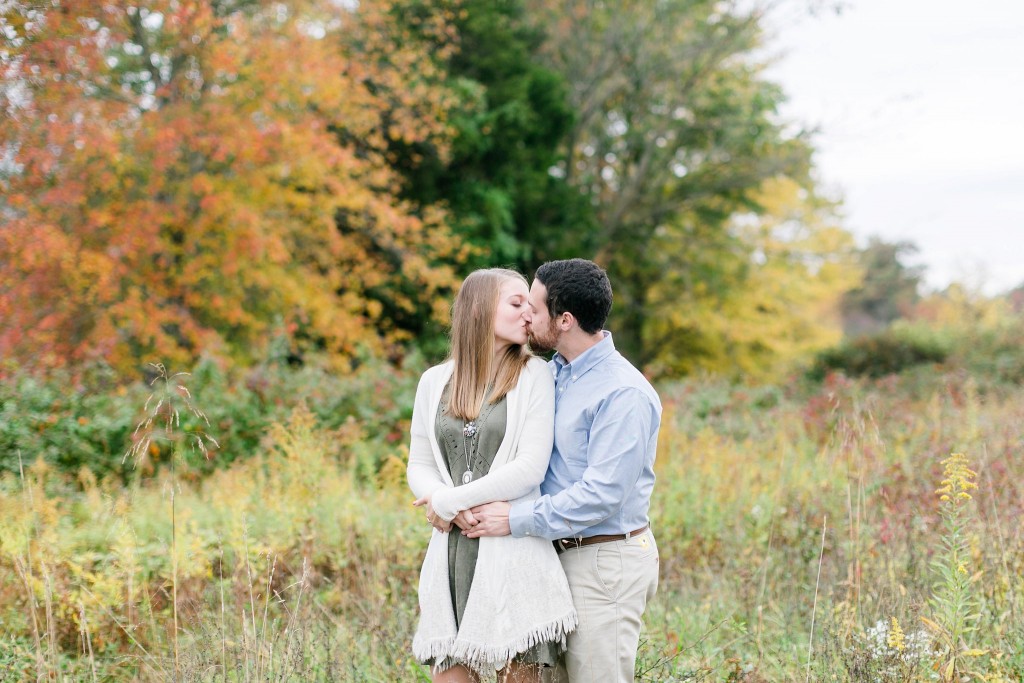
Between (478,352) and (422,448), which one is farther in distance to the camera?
(422,448)

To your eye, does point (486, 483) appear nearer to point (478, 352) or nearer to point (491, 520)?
point (491, 520)

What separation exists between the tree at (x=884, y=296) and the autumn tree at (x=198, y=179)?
143ft

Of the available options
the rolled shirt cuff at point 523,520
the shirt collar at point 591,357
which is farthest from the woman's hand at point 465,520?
the shirt collar at point 591,357

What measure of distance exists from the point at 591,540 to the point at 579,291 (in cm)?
82

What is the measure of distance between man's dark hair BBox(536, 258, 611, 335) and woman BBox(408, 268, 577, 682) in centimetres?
13

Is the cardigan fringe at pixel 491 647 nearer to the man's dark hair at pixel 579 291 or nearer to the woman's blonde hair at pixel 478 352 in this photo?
the woman's blonde hair at pixel 478 352

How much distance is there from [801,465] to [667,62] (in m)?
12.6

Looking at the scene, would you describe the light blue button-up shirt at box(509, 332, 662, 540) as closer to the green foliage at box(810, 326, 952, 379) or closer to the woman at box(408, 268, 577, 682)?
the woman at box(408, 268, 577, 682)

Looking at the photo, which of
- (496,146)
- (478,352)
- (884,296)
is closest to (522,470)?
(478,352)

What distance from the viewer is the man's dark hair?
2707 millimetres

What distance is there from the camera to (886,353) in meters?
16.5

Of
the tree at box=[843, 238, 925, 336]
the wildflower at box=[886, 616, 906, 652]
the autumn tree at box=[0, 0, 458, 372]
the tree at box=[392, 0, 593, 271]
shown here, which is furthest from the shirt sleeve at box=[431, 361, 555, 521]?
the tree at box=[843, 238, 925, 336]

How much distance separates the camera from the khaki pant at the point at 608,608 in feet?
8.78

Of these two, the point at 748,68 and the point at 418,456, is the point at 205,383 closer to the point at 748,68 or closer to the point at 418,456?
the point at 418,456
